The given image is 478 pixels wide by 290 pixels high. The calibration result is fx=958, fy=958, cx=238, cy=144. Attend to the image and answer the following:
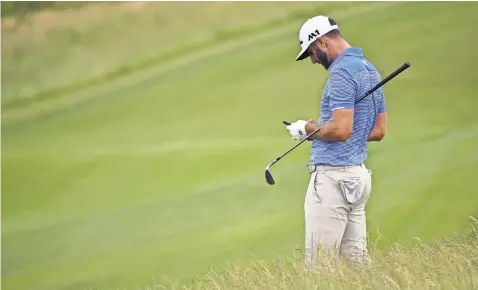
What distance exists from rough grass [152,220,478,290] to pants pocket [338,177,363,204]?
211mm

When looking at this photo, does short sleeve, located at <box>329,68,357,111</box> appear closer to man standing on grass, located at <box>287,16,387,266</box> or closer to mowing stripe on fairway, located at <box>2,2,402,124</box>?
man standing on grass, located at <box>287,16,387,266</box>

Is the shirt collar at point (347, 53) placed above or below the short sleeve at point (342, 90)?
above

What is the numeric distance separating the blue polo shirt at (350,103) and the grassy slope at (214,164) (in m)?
1.24

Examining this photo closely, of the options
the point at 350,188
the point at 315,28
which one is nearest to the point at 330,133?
the point at 350,188

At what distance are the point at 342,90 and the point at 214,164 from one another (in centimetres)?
156

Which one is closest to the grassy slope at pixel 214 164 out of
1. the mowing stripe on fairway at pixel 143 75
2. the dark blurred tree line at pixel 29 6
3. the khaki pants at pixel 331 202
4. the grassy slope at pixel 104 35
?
the mowing stripe on fairway at pixel 143 75

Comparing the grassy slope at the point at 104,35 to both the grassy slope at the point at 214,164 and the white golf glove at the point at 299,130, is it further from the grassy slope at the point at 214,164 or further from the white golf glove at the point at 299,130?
the white golf glove at the point at 299,130

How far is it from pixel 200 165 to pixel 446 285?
5.91 ft

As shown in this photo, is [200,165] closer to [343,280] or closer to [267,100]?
[267,100]

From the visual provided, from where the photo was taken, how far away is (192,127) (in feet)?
14.9

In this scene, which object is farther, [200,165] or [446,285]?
[200,165]

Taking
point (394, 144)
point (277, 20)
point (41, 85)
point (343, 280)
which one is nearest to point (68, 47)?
point (41, 85)

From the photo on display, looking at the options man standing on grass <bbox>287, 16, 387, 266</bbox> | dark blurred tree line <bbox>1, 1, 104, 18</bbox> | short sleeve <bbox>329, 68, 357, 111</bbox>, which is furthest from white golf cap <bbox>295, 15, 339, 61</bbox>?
dark blurred tree line <bbox>1, 1, 104, 18</bbox>

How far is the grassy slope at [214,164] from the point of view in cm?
444
